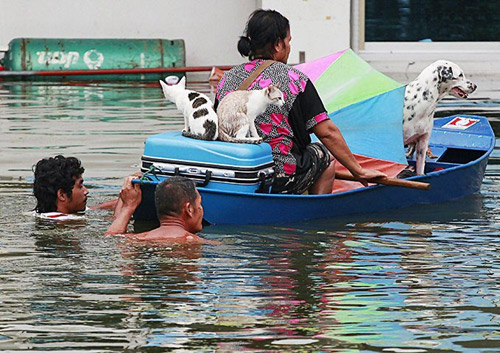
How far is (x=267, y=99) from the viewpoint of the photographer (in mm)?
7688

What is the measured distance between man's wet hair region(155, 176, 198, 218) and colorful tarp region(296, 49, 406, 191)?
2.04 m

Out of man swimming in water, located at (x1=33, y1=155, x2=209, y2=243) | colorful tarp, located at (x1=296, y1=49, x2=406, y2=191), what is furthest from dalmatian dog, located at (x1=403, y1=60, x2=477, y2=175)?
man swimming in water, located at (x1=33, y1=155, x2=209, y2=243)

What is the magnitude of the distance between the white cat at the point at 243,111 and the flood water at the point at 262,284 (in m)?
0.66

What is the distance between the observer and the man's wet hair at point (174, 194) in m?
7.19

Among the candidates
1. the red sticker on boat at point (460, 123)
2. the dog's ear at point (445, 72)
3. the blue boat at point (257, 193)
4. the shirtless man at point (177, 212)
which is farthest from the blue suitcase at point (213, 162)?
the red sticker on boat at point (460, 123)

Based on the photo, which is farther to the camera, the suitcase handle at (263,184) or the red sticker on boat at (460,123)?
the red sticker on boat at (460,123)

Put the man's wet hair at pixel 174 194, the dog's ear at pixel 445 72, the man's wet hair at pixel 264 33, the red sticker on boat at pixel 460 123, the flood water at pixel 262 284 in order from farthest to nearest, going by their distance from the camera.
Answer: the red sticker on boat at pixel 460 123, the dog's ear at pixel 445 72, the man's wet hair at pixel 264 33, the man's wet hair at pixel 174 194, the flood water at pixel 262 284

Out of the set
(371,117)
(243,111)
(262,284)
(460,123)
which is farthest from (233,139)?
(460,123)

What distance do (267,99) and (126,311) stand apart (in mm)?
2347

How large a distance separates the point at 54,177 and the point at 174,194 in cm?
102

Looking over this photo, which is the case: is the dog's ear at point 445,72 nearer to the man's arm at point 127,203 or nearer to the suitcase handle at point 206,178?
the suitcase handle at point 206,178

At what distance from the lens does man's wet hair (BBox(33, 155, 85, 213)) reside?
7.75 metres

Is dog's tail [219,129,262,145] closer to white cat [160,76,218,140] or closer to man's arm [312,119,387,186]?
white cat [160,76,218,140]

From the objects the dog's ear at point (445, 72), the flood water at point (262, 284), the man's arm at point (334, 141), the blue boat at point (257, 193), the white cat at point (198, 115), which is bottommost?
the flood water at point (262, 284)
